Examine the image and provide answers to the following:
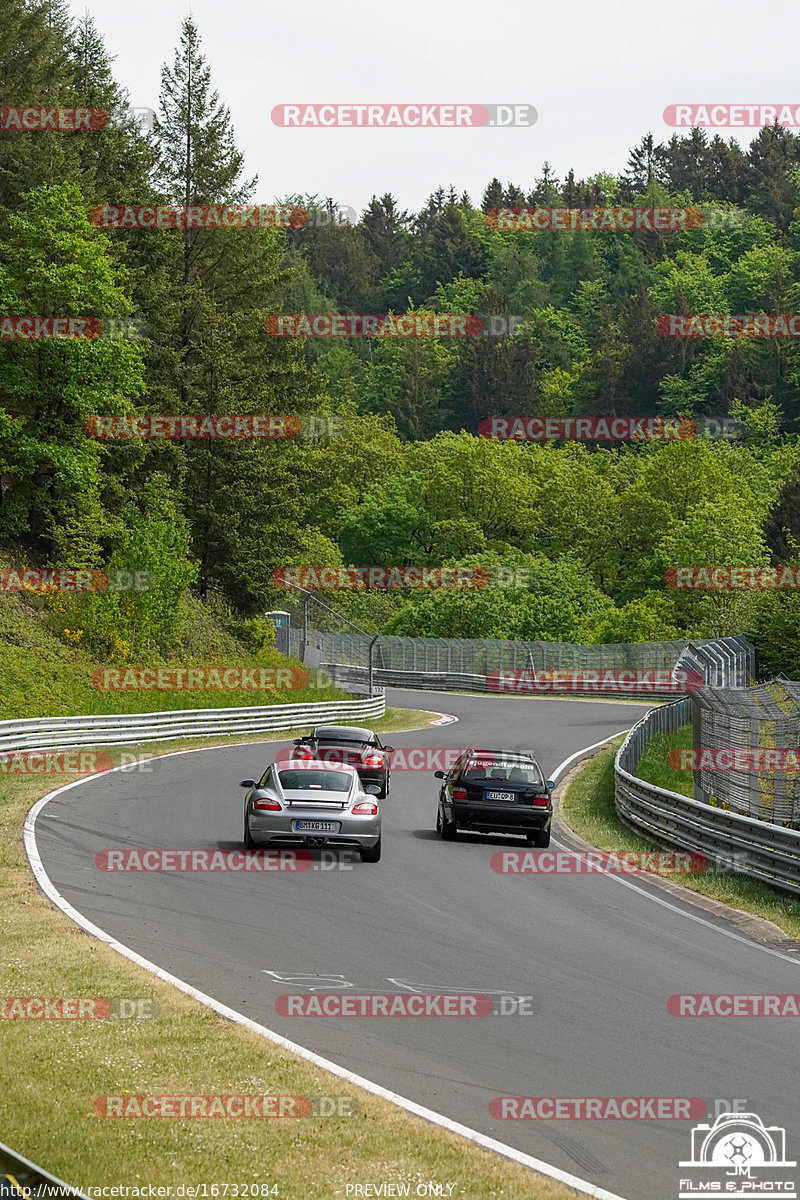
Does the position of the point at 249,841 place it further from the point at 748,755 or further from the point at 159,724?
the point at 159,724

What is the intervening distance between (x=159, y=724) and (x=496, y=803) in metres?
18.3

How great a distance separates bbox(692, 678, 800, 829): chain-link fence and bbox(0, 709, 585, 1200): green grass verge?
10.3 meters

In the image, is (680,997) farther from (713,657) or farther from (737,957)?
(713,657)

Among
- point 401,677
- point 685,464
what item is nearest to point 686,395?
point 685,464

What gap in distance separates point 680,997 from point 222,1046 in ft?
13.1

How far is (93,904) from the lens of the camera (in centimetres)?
1455
